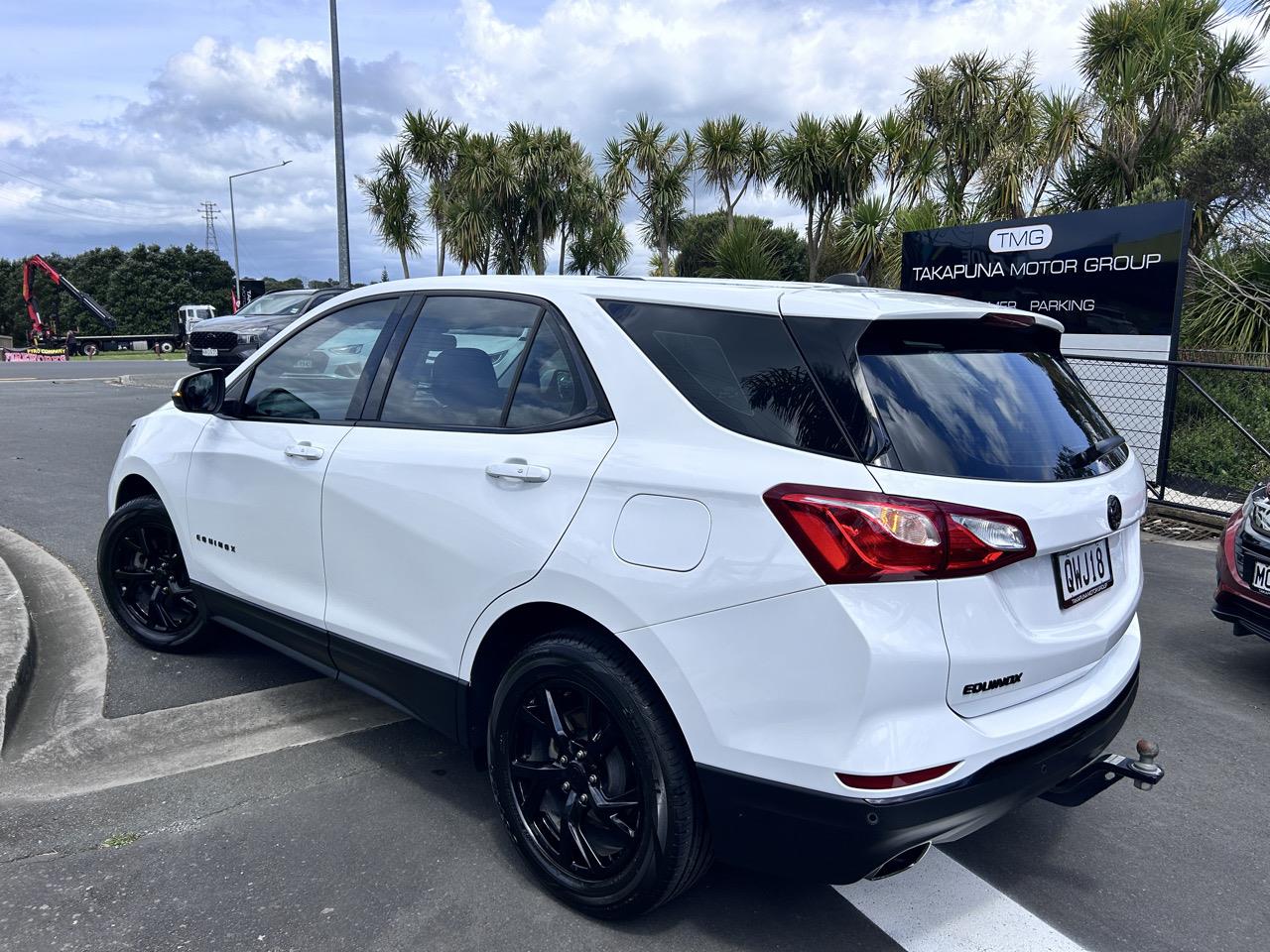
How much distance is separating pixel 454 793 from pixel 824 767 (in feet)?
5.28

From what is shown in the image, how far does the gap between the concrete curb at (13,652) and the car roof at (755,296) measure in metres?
2.47

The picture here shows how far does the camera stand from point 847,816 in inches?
79.7

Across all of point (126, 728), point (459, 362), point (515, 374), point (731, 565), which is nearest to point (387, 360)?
point (459, 362)

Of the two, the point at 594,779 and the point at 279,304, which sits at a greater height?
the point at 279,304

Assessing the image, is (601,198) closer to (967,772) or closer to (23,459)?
(23,459)

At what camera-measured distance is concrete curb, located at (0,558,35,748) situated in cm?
367

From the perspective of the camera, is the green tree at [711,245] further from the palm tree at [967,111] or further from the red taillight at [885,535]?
the red taillight at [885,535]

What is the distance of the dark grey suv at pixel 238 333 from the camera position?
14.4m

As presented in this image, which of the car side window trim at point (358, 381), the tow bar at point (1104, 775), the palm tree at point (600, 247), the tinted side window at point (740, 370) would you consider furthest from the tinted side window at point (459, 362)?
the palm tree at point (600, 247)

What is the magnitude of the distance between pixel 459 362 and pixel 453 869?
1.54 m

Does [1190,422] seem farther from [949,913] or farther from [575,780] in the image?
[575,780]

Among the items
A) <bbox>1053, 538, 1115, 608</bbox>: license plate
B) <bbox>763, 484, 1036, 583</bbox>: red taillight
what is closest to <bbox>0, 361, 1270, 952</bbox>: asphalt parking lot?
<bbox>1053, 538, 1115, 608</bbox>: license plate

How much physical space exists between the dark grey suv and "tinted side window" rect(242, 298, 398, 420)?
10.8m

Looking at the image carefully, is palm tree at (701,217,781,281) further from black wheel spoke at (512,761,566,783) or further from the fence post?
black wheel spoke at (512,761,566,783)
